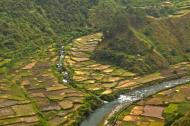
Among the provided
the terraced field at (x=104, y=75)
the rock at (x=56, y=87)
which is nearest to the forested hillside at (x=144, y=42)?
the terraced field at (x=104, y=75)

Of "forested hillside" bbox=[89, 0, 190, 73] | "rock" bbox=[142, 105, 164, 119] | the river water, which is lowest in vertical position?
the river water

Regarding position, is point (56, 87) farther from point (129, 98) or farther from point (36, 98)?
point (129, 98)

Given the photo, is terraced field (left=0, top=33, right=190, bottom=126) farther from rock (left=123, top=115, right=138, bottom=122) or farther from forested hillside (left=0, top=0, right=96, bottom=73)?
rock (left=123, top=115, right=138, bottom=122)

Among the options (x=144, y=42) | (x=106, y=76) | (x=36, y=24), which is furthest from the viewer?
(x=36, y=24)

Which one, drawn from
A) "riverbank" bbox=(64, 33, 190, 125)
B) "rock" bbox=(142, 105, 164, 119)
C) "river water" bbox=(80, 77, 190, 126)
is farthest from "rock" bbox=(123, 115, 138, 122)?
"riverbank" bbox=(64, 33, 190, 125)

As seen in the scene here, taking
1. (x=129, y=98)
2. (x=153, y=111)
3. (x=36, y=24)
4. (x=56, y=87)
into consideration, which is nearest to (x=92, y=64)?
(x=56, y=87)

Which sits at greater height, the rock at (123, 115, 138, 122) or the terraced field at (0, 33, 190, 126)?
the terraced field at (0, 33, 190, 126)

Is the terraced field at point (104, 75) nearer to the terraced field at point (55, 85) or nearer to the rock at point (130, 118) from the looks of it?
the terraced field at point (55, 85)
